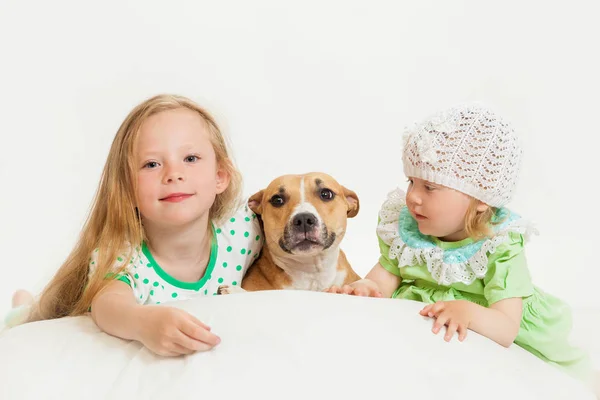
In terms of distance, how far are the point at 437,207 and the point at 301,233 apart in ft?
1.47

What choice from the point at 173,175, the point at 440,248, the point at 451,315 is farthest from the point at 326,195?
the point at 451,315

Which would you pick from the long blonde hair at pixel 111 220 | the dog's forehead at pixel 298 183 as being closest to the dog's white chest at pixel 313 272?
the dog's forehead at pixel 298 183

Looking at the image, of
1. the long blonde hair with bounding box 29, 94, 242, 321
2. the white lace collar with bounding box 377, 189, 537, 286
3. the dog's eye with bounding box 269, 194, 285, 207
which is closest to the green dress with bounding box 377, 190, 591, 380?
the white lace collar with bounding box 377, 189, 537, 286

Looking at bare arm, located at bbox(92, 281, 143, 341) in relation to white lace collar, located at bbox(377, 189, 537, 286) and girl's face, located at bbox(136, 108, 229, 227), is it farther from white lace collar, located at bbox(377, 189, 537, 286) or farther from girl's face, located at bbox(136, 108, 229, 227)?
white lace collar, located at bbox(377, 189, 537, 286)

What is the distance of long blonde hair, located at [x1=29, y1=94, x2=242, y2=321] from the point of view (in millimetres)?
2604


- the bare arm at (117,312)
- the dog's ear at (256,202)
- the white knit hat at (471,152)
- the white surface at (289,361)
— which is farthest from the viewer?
the dog's ear at (256,202)

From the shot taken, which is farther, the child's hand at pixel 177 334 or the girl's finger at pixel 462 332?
the girl's finger at pixel 462 332

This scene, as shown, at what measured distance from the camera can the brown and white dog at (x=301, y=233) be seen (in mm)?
2619

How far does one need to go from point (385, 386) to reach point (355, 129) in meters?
2.42

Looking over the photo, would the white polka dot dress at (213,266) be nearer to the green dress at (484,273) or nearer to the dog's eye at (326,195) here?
the dog's eye at (326,195)

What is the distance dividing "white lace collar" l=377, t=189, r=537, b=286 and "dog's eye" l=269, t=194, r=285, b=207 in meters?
0.36

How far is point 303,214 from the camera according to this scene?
→ 2600mm

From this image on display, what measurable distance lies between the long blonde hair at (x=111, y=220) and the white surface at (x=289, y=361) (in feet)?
1.27

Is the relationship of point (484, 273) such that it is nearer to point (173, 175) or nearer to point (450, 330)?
point (450, 330)
